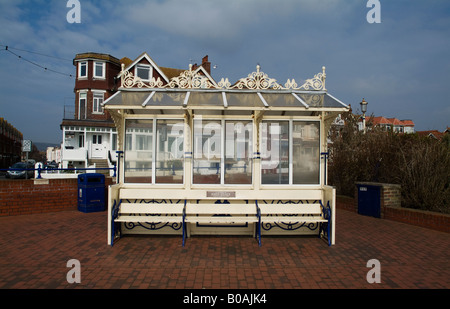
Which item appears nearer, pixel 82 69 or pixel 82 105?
pixel 82 69

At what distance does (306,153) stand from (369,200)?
11.3ft

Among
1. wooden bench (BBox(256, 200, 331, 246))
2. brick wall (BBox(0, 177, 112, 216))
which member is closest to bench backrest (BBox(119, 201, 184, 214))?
wooden bench (BBox(256, 200, 331, 246))

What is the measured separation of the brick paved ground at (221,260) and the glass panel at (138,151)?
4.66ft

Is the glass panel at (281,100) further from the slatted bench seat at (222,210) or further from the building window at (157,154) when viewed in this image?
the slatted bench seat at (222,210)

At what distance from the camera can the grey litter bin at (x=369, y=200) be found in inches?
319

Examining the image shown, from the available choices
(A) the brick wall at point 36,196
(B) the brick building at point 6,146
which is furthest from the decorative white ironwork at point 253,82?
(B) the brick building at point 6,146

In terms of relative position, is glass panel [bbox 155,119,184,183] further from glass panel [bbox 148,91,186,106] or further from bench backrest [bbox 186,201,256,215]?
bench backrest [bbox 186,201,256,215]

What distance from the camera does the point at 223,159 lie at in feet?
20.7

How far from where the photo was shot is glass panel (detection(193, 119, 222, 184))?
250 inches

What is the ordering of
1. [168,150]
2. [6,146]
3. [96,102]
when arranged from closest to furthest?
[168,150]
[96,102]
[6,146]

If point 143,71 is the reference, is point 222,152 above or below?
below

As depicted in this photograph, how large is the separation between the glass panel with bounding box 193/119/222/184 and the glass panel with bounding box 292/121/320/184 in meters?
1.82

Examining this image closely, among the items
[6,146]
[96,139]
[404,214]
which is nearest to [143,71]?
[96,139]

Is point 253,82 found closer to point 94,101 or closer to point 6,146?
point 94,101
